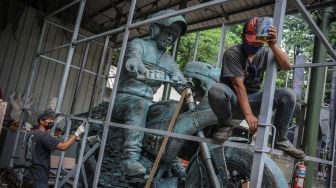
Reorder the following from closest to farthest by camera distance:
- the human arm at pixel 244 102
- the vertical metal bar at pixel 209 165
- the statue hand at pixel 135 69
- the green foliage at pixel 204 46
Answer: the human arm at pixel 244 102 < the vertical metal bar at pixel 209 165 < the statue hand at pixel 135 69 < the green foliage at pixel 204 46

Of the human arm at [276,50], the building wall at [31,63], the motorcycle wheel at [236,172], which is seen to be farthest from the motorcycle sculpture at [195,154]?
the building wall at [31,63]

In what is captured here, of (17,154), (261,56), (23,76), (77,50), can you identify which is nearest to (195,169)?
(261,56)

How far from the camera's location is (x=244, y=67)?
2.71 metres

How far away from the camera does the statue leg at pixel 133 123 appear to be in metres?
3.51

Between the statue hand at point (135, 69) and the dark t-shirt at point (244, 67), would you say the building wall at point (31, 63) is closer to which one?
the statue hand at point (135, 69)

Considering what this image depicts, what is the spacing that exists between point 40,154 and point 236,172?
8.20 ft

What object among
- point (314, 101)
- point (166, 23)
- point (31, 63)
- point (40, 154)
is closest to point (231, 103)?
point (166, 23)

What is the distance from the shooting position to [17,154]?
6.81 meters

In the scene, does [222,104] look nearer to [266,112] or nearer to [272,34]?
[266,112]

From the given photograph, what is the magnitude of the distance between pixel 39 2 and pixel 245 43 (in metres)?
7.79

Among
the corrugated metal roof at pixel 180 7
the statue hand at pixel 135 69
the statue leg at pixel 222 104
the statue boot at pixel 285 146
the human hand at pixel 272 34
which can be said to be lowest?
the statue boot at pixel 285 146

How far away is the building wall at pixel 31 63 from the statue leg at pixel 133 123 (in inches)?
194

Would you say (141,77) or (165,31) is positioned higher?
(165,31)

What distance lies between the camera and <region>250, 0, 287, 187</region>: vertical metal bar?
82.9 inches
